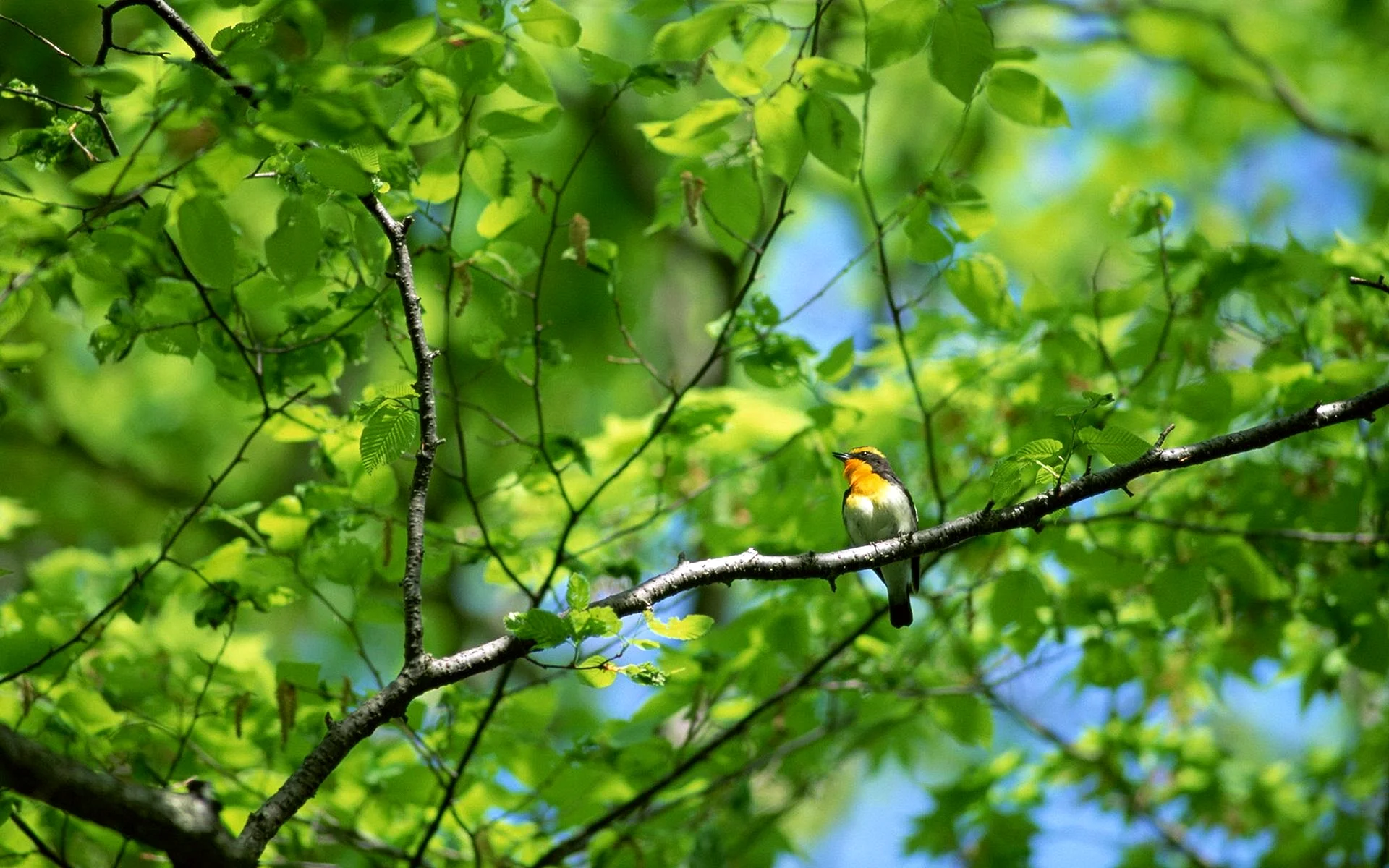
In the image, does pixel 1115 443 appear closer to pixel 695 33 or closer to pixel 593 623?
pixel 593 623

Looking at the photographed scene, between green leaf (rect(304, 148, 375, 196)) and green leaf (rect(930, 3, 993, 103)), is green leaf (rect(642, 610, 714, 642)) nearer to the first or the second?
green leaf (rect(304, 148, 375, 196))

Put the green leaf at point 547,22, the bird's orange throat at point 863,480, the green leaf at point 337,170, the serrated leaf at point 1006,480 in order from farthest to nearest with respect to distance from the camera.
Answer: the bird's orange throat at point 863,480
the green leaf at point 547,22
the serrated leaf at point 1006,480
the green leaf at point 337,170

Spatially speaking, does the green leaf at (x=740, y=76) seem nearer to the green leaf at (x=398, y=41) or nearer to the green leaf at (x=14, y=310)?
the green leaf at (x=398, y=41)

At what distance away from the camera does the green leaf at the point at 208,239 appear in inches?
97.3

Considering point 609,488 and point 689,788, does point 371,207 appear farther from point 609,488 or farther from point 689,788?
point 689,788

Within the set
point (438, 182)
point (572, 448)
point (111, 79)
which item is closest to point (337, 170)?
point (111, 79)

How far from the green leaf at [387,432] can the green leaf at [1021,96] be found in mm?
1969

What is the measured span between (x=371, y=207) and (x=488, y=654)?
1148mm

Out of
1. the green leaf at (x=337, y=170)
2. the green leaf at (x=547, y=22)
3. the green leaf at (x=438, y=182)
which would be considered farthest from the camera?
the green leaf at (x=438, y=182)

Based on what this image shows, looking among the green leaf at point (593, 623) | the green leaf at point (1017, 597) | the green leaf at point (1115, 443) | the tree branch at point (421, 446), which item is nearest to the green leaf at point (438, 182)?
the tree branch at point (421, 446)

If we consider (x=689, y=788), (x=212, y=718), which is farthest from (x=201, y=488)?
(x=689, y=788)

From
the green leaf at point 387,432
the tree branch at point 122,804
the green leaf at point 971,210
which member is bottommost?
the tree branch at point 122,804

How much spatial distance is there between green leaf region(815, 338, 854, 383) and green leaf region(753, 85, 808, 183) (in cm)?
118

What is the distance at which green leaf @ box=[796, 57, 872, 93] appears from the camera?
282cm
